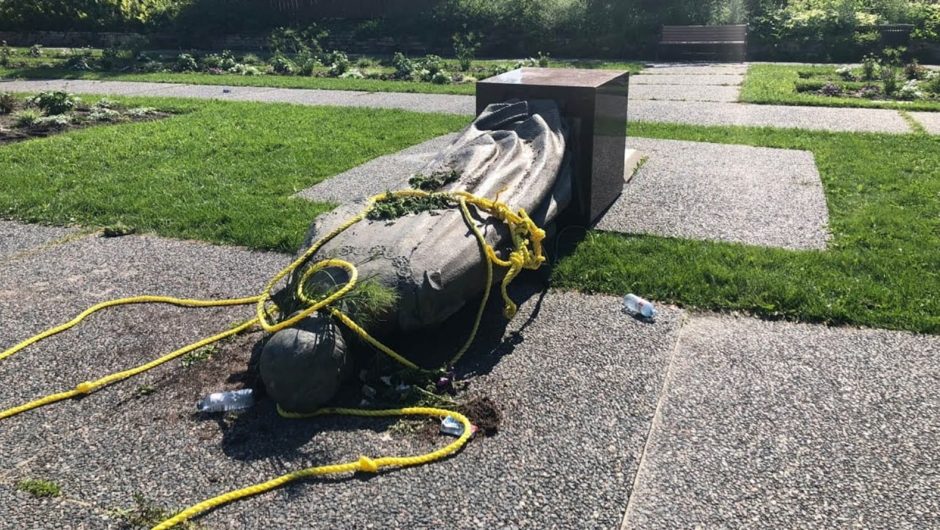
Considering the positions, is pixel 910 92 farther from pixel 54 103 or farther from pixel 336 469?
pixel 54 103

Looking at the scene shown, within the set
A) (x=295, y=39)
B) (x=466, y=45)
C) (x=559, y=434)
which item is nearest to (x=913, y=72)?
(x=466, y=45)

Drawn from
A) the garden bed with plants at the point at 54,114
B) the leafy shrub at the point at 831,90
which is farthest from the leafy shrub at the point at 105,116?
the leafy shrub at the point at 831,90

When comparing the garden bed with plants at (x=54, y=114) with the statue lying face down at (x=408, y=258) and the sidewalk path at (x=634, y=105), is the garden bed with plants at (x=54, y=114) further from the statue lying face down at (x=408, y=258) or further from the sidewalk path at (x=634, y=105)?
the statue lying face down at (x=408, y=258)

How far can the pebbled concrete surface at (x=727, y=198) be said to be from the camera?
584 centimetres

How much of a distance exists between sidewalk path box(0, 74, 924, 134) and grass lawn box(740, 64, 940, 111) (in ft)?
1.23

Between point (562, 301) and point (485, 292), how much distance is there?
2.74 ft

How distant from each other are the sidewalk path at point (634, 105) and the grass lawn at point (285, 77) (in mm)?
516

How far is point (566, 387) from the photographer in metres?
3.69

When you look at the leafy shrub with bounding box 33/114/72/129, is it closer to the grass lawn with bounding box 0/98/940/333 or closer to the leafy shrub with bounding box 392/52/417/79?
the grass lawn with bounding box 0/98/940/333

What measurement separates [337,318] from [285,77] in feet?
46.7

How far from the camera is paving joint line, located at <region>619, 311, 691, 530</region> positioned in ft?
9.35

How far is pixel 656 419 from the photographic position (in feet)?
11.1

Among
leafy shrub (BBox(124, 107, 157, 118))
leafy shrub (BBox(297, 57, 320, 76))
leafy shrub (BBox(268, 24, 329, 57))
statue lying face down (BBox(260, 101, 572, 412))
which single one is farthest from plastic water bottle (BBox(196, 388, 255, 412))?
leafy shrub (BBox(268, 24, 329, 57))

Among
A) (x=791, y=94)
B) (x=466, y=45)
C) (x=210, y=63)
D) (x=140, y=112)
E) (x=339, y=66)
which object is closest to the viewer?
(x=140, y=112)
